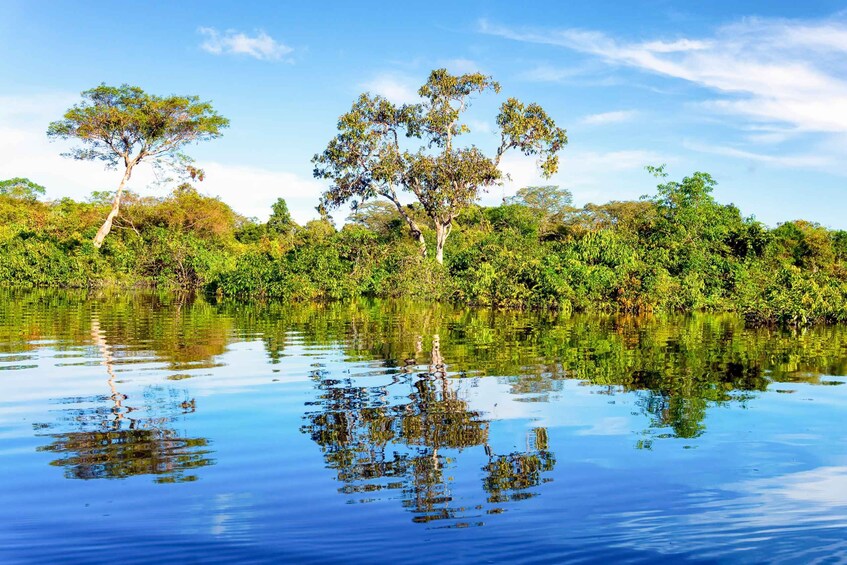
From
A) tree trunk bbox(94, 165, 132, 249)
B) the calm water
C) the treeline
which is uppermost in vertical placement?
tree trunk bbox(94, 165, 132, 249)

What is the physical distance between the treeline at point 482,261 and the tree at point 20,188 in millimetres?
7334

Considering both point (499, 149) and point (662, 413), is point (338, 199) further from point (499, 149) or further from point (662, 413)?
point (662, 413)

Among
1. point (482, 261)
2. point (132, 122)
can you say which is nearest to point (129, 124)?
point (132, 122)

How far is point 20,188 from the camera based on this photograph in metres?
53.6

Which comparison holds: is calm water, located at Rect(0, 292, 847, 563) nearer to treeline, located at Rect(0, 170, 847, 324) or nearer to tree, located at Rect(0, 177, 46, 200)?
treeline, located at Rect(0, 170, 847, 324)

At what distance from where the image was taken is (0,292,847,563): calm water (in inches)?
157

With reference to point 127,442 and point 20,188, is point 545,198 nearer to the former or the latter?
point 20,188

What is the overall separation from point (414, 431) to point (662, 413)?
2.73 metres

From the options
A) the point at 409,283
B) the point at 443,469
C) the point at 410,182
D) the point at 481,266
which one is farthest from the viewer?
the point at 410,182

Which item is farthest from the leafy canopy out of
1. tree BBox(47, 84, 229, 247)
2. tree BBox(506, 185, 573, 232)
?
tree BBox(506, 185, 573, 232)

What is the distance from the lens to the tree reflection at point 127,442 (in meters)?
5.33

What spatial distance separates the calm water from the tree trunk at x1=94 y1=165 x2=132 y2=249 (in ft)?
93.3

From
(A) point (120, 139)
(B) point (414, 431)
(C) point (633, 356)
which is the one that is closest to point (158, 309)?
(C) point (633, 356)

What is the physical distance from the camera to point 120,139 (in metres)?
40.3
